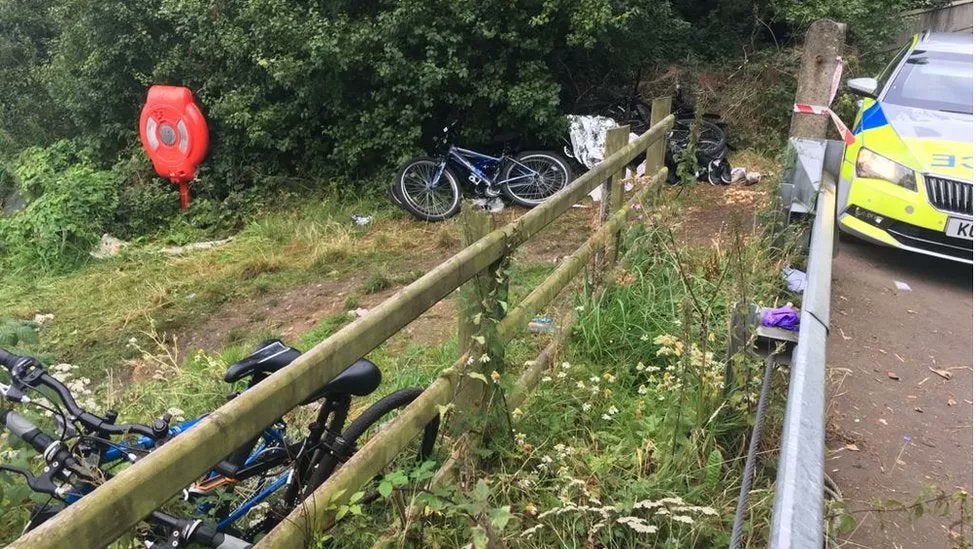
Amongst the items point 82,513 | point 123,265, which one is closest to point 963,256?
point 82,513

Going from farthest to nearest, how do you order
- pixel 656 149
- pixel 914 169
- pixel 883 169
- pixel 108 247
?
pixel 108 247 < pixel 656 149 < pixel 883 169 < pixel 914 169

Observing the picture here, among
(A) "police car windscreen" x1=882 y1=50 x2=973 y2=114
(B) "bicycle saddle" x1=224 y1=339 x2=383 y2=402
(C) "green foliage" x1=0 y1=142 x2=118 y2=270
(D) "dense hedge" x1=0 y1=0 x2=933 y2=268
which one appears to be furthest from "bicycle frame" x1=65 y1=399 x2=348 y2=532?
(C) "green foliage" x1=0 y1=142 x2=118 y2=270

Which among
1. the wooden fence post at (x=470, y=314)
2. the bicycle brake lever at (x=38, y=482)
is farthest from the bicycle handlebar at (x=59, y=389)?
the wooden fence post at (x=470, y=314)

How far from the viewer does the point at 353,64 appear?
8.70 metres

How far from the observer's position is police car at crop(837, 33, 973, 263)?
16.9ft

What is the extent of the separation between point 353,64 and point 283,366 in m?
6.94

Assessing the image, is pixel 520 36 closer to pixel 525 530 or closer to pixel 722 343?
pixel 722 343

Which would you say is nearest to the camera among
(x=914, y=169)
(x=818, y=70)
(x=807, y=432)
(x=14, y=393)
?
(x=807, y=432)

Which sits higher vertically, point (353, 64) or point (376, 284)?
point (353, 64)

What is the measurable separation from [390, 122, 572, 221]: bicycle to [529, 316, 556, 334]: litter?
472 centimetres

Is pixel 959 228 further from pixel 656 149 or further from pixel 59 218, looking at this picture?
pixel 59 218

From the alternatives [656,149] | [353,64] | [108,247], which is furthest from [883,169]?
[108,247]

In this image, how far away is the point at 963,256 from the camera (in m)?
5.22

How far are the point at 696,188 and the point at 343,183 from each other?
4518 mm
